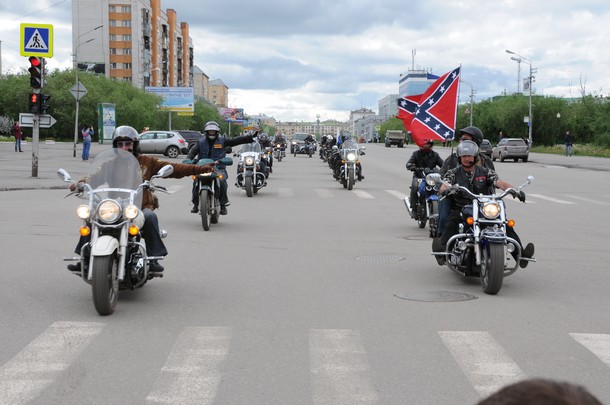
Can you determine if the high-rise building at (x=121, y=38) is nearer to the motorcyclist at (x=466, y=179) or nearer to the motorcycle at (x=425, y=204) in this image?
the motorcycle at (x=425, y=204)

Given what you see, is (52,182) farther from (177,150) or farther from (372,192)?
(177,150)

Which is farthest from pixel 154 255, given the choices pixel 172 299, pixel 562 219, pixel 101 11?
pixel 101 11

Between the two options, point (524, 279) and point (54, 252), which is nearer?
point (524, 279)

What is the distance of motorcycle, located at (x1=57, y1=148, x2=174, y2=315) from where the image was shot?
7.02m

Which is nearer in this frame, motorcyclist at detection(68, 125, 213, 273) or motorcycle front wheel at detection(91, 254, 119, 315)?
motorcycle front wheel at detection(91, 254, 119, 315)

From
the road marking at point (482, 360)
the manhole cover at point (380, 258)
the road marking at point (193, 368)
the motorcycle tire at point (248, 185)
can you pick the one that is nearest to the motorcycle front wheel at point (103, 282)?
the road marking at point (193, 368)

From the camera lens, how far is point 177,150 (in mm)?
51906

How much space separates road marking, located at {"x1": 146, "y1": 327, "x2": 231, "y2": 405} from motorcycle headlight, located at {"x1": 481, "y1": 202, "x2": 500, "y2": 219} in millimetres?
3138

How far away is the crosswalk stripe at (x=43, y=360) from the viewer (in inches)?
194

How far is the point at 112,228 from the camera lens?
A: 7.30 meters

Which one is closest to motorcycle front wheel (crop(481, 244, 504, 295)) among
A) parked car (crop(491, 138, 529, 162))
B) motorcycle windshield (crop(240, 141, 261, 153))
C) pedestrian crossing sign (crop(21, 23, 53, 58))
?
motorcycle windshield (crop(240, 141, 261, 153))

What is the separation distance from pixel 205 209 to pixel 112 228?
21.7 ft

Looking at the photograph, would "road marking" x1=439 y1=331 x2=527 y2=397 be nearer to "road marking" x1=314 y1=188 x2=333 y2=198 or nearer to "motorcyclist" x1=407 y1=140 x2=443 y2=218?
"motorcyclist" x1=407 y1=140 x2=443 y2=218

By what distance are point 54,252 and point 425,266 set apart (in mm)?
4771
